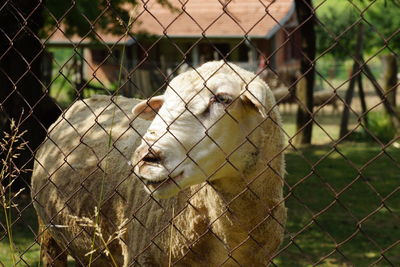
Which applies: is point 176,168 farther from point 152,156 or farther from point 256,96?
point 256,96

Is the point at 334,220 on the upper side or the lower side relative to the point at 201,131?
lower

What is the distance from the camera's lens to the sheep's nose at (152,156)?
322 centimetres

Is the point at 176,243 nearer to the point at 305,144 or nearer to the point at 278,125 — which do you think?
the point at 278,125

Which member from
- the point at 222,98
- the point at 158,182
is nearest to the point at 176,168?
the point at 158,182

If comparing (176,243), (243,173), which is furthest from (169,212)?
(243,173)

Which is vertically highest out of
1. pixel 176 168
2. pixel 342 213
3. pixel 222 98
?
pixel 222 98

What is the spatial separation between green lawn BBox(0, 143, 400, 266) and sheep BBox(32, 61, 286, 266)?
30.4 inches

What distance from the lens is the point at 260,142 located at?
376 cm

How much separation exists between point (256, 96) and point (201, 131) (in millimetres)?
342

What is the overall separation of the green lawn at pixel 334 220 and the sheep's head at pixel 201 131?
1.10 metres

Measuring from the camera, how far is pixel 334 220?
336 inches

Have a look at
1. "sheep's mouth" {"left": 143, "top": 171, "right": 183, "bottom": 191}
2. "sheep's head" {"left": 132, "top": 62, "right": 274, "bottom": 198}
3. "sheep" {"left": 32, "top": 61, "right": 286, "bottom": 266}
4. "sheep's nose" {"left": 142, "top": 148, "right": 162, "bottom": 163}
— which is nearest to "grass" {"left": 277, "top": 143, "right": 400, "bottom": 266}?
"sheep" {"left": 32, "top": 61, "right": 286, "bottom": 266}

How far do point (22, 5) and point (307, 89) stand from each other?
275 inches

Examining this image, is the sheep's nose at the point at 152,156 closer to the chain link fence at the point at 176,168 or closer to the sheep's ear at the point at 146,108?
the chain link fence at the point at 176,168
